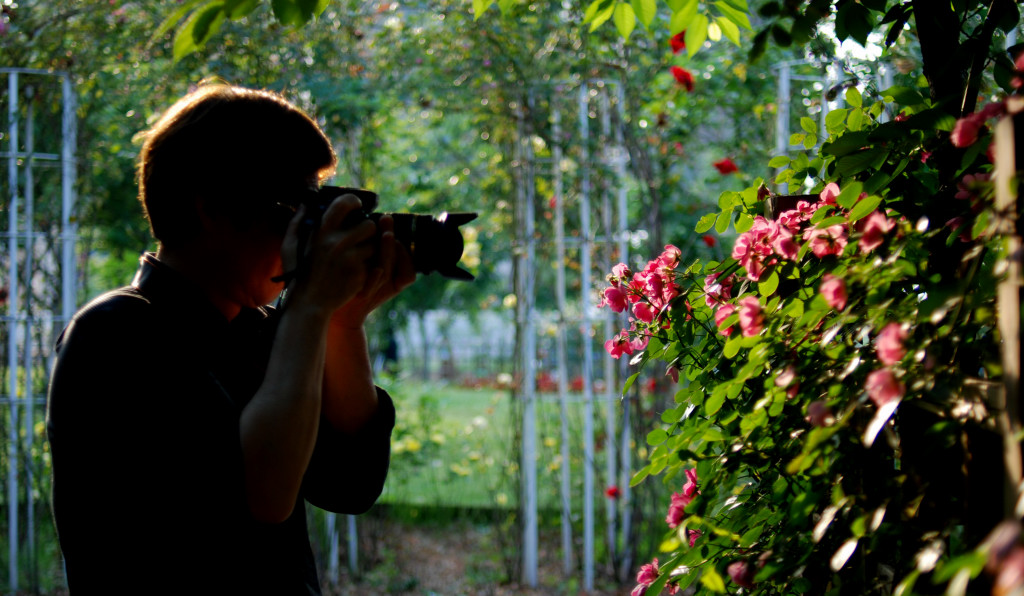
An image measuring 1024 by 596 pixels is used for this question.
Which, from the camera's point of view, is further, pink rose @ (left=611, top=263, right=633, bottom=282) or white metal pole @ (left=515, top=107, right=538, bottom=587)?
white metal pole @ (left=515, top=107, right=538, bottom=587)

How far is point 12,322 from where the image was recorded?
375cm

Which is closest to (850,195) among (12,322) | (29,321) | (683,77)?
(683,77)

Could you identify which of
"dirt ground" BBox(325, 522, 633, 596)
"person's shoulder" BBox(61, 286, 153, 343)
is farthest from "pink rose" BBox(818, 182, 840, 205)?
"dirt ground" BBox(325, 522, 633, 596)

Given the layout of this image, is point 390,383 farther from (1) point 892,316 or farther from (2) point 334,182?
(1) point 892,316

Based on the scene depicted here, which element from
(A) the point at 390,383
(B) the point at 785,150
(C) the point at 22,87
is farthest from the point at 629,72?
(C) the point at 22,87

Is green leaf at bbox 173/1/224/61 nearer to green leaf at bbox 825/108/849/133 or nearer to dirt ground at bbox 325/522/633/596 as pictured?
green leaf at bbox 825/108/849/133

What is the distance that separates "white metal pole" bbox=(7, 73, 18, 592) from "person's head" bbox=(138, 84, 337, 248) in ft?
9.37

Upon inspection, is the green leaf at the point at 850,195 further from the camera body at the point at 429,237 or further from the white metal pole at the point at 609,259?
the white metal pole at the point at 609,259

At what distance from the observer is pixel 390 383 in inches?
194

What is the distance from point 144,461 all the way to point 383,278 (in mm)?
375

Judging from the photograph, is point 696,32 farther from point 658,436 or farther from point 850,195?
point 658,436

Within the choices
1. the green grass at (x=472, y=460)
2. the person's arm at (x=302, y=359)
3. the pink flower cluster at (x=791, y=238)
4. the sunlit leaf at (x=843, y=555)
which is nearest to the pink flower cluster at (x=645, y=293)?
the pink flower cluster at (x=791, y=238)

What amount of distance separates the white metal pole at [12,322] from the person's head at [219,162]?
2.86 meters

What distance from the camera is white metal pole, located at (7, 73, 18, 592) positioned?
353 centimetres
